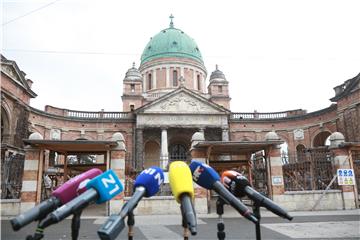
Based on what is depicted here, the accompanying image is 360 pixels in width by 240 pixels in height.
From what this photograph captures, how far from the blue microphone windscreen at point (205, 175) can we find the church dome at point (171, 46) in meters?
35.9

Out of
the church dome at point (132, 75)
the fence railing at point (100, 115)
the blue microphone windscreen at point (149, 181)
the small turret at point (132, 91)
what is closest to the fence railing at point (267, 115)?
the small turret at point (132, 91)

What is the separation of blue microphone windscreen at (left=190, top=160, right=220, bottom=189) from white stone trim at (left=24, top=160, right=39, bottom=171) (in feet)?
34.6

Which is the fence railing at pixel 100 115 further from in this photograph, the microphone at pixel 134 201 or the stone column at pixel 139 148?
the microphone at pixel 134 201

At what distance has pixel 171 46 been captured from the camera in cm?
3916

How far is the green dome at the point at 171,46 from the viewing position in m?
38.8

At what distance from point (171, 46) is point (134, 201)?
3788 centimetres

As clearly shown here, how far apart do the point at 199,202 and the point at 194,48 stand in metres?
31.4

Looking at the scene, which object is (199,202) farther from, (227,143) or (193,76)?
(193,76)

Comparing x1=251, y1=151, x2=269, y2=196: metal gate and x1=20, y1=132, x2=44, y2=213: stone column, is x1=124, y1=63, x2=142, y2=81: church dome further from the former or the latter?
x1=20, y1=132, x2=44, y2=213: stone column

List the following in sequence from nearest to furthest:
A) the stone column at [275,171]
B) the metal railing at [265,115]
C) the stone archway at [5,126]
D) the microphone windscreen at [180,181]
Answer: the microphone windscreen at [180,181], the stone column at [275,171], the stone archway at [5,126], the metal railing at [265,115]

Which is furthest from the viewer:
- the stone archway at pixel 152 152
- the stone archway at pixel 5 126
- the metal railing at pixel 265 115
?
the metal railing at pixel 265 115

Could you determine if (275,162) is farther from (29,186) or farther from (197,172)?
(29,186)

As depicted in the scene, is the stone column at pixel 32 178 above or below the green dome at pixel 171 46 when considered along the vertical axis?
below

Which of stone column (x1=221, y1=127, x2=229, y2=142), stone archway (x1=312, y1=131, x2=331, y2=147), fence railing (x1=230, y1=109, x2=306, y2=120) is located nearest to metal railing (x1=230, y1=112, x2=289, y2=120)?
fence railing (x1=230, y1=109, x2=306, y2=120)
